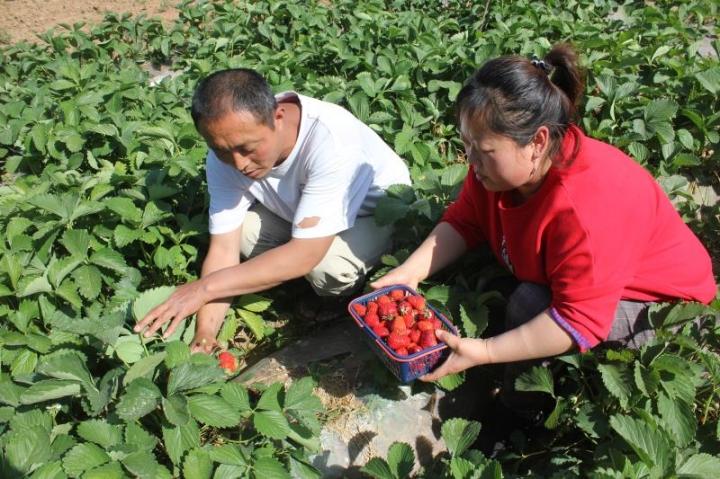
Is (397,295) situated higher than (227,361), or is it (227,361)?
(397,295)

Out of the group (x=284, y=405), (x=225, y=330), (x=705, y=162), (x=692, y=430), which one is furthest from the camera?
(x=705, y=162)

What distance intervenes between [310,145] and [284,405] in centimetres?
106

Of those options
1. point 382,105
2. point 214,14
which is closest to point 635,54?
point 382,105

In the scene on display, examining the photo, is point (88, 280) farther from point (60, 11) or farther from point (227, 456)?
point (60, 11)

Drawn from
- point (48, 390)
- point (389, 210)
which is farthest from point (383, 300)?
point (48, 390)

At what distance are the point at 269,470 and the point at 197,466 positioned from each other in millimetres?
225

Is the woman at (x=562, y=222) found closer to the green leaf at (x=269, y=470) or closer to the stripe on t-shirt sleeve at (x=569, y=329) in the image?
the stripe on t-shirt sleeve at (x=569, y=329)

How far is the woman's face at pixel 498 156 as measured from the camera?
1890mm

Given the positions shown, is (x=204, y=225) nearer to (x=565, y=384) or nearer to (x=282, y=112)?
(x=282, y=112)

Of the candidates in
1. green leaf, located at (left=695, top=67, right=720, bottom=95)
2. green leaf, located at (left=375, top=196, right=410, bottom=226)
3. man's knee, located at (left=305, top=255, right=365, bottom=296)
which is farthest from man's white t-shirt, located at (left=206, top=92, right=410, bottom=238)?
green leaf, located at (left=695, top=67, right=720, bottom=95)

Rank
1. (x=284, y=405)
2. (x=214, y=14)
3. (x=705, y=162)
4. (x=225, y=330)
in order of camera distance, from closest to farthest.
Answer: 1. (x=284, y=405)
2. (x=225, y=330)
3. (x=705, y=162)
4. (x=214, y=14)

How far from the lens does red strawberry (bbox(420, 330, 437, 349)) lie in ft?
7.27

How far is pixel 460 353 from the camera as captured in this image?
85.2 inches

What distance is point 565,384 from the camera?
242cm
